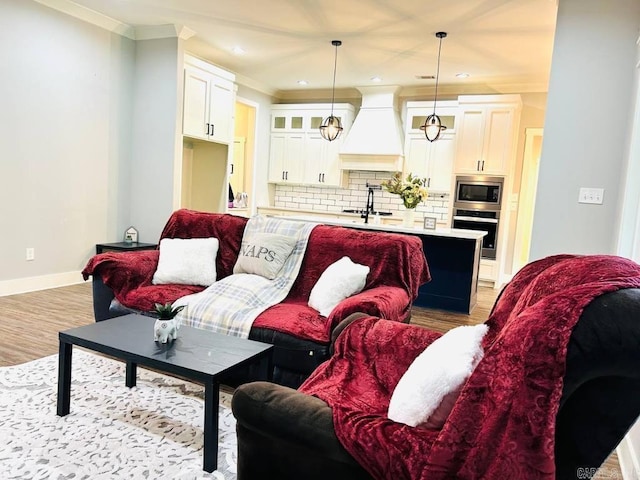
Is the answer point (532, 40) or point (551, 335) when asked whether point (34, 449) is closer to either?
point (551, 335)

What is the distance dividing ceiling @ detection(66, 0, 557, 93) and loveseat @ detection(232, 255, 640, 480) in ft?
11.9

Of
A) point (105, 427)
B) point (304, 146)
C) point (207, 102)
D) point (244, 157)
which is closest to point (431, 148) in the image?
point (304, 146)

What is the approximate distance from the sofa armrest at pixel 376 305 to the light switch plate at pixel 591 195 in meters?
1.80

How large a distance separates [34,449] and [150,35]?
470cm

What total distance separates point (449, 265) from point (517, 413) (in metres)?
3.95

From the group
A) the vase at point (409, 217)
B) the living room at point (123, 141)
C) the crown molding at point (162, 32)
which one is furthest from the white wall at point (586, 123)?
the crown molding at point (162, 32)

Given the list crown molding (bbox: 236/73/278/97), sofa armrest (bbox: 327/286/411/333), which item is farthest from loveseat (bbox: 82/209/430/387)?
crown molding (bbox: 236/73/278/97)

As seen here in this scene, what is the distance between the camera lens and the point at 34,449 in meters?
1.94

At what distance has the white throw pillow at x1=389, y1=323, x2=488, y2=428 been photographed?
1190 mm

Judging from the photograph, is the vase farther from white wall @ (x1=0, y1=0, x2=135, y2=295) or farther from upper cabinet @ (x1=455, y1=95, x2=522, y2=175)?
white wall @ (x1=0, y1=0, x2=135, y2=295)

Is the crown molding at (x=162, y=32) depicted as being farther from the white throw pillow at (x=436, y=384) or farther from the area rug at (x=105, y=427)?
the white throw pillow at (x=436, y=384)

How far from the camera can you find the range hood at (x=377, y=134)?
22.6 ft

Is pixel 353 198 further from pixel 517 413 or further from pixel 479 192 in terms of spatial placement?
pixel 517 413

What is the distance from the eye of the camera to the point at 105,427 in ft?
7.04
